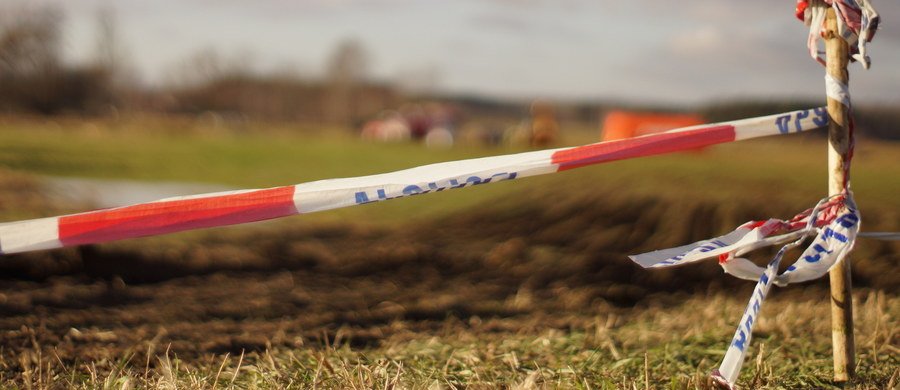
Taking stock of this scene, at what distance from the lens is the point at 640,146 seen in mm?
2209

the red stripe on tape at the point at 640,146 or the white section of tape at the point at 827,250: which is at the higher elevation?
the red stripe on tape at the point at 640,146

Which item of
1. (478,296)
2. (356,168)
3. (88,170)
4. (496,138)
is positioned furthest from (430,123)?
(478,296)

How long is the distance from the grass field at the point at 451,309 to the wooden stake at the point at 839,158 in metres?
0.16

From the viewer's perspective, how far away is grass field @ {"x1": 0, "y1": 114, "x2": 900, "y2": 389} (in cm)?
242

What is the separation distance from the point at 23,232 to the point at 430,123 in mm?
29561

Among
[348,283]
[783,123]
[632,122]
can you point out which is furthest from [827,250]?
[632,122]

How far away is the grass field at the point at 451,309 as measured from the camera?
242 cm

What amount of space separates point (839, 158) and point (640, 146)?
62 cm

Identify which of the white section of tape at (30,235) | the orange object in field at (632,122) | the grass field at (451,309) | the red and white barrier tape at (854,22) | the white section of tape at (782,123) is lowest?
the grass field at (451,309)

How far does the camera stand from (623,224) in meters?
6.65

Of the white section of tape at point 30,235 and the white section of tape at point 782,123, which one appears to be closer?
the white section of tape at point 30,235

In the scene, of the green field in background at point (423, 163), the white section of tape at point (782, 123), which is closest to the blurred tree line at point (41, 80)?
the green field in background at point (423, 163)

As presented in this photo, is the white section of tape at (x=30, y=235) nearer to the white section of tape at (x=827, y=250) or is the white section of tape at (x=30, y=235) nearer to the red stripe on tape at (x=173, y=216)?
the red stripe on tape at (x=173, y=216)

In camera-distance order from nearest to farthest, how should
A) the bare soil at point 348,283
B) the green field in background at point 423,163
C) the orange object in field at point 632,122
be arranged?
1. the bare soil at point 348,283
2. the green field in background at point 423,163
3. the orange object in field at point 632,122
